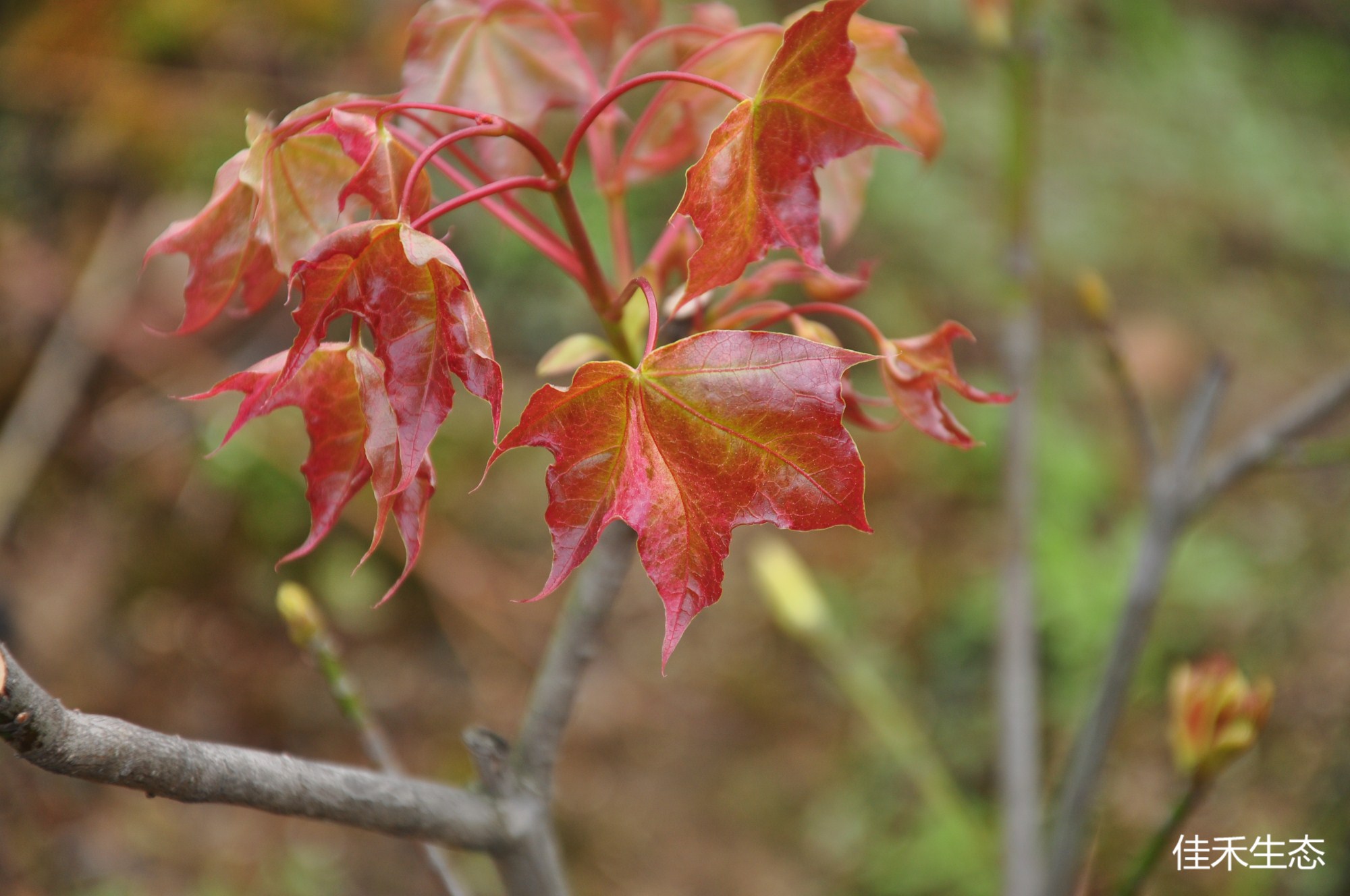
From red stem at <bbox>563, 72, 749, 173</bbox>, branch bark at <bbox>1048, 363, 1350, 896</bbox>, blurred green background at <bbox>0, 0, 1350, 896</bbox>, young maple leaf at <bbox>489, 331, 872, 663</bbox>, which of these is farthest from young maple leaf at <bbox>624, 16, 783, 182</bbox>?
blurred green background at <bbox>0, 0, 1350, 896</bbox>

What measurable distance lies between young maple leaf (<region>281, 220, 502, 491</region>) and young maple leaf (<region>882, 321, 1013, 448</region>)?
0.25 m

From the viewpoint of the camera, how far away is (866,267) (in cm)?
66

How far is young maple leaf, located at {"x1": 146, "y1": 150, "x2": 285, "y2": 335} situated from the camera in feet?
1.82

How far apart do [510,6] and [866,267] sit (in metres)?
0.31

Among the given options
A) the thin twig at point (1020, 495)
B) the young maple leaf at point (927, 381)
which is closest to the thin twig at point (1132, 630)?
the thin twig at point (1020, 495)

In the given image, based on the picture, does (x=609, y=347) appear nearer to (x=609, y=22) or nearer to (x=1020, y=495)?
(x=609, y=22)

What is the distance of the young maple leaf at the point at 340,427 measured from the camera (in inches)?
18.2

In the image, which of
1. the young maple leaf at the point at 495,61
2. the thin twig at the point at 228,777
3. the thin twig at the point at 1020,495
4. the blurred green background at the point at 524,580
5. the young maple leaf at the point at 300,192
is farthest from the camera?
the blurred green background at the point at 524,580

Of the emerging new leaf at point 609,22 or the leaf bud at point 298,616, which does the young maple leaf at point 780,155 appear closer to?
the emerging new leaf at point 609,22

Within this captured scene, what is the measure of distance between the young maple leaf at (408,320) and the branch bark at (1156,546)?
698 mm

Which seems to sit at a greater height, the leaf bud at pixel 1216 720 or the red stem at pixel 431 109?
the red stem at pixel 431 109

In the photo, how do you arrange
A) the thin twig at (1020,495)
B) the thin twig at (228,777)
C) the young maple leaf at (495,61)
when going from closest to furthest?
1. the thin twig at (228,777)
2. the young maple leaf at (495,61)
3. the thin twig at (1020,495)

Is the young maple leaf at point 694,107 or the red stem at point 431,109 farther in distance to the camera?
the young maple leaf at point 694,107

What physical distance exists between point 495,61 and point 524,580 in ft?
4.88
